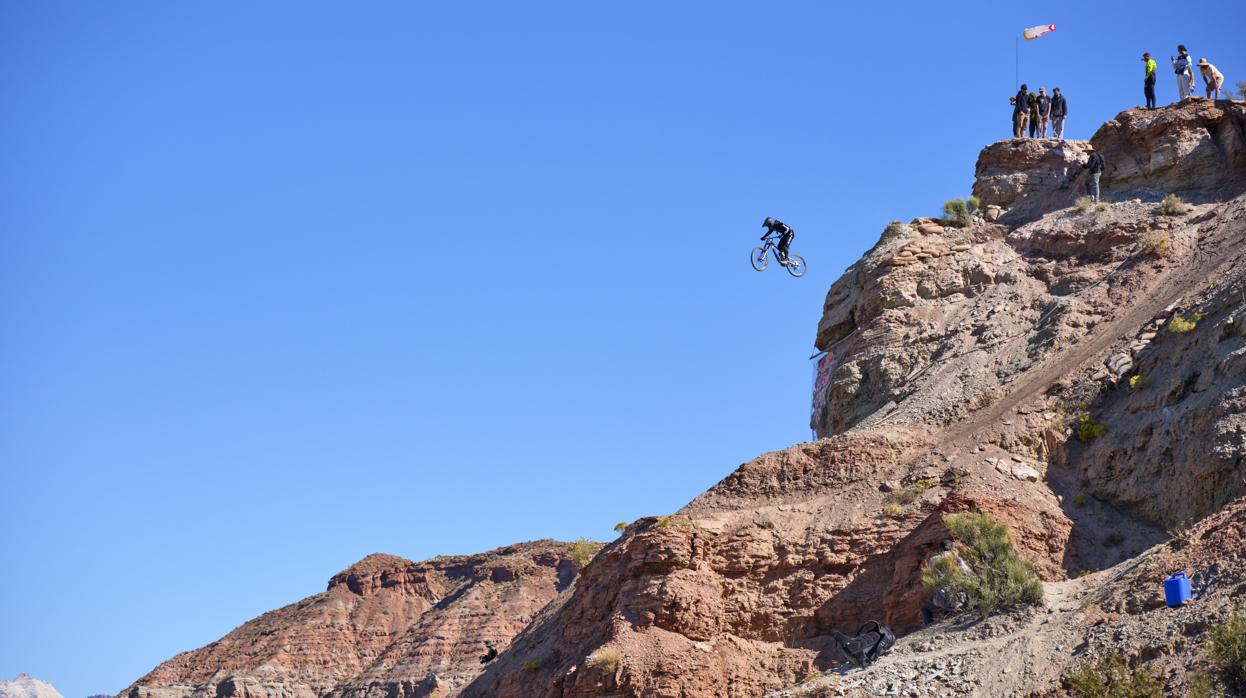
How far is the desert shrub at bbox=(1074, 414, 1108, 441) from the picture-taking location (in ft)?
102

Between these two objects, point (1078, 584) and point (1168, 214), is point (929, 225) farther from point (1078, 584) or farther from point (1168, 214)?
point (1078, 584)

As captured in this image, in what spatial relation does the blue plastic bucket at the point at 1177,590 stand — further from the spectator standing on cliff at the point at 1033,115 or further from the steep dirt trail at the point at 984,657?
the spectator standing on cliff at the point at 1033,115

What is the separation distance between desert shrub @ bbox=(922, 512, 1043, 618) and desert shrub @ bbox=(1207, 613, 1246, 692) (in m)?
4.74

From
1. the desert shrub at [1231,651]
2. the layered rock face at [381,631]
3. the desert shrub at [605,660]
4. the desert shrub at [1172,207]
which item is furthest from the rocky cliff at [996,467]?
the layered rock face at [381,631]

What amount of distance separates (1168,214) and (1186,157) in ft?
8.81

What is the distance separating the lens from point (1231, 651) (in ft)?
67.7

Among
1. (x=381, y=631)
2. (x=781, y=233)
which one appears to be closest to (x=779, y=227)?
(x=781, y=233)

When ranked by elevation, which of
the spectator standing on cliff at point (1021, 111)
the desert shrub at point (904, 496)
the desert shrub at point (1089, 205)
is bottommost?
the desert shrub at point (904, 496)

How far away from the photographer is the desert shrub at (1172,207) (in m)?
39.1

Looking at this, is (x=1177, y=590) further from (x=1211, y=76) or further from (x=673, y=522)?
(x=1211, y=76)

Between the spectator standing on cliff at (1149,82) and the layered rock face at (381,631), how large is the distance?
55.6 m

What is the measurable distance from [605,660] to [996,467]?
28.5 ft

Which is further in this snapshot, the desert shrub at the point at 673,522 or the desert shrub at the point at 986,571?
the desert shrub at the point at 673,522

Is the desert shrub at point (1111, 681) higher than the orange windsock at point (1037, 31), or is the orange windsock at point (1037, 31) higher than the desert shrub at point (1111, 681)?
the orange windsock at point (1037, 31)
